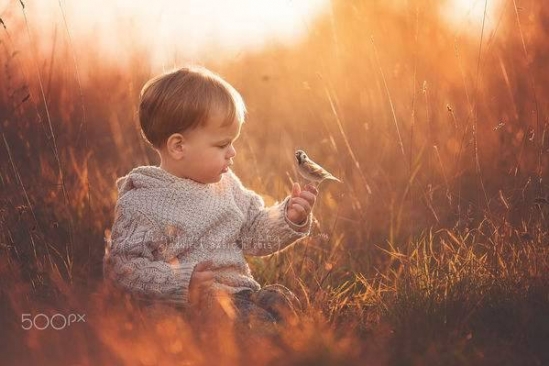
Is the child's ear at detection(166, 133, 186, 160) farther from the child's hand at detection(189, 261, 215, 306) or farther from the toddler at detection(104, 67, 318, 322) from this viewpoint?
the child's hand at detection(189, 261, 215, 306)

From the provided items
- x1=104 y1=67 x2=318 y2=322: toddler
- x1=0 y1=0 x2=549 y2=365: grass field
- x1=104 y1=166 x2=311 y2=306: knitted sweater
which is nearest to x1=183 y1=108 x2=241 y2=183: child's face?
x1=104 y1=67 x2=318 y2=322: toddler

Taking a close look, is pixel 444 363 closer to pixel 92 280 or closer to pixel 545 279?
pixel 545 279

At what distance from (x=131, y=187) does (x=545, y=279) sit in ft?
4.44

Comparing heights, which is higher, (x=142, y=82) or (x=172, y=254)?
(x=142, y=82)

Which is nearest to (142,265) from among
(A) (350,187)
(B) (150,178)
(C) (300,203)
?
(B) (150,178)

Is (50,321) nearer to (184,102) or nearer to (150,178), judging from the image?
(150,178)

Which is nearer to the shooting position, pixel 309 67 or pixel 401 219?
pixel 401 219

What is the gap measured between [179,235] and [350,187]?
1.02 meters

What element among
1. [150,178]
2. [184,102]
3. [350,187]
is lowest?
[350,187]

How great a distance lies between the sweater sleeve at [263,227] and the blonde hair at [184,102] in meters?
0.34

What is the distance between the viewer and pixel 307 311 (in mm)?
2666

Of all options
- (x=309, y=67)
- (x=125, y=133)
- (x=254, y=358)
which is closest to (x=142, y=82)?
(x=125, y=133)

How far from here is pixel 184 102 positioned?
2.62 metres

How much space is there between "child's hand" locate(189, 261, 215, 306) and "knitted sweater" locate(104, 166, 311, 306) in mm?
19
